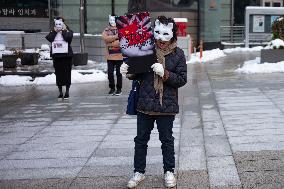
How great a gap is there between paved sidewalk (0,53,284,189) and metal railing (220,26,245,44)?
1629 cm

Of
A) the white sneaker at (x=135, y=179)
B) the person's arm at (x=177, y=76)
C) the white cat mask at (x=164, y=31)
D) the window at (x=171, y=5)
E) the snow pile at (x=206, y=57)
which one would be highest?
the window at (x=171, y=5)

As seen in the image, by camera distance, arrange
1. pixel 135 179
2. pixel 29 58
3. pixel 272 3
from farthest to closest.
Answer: pixel 272 3, pixel 29 58, pixel 135 179

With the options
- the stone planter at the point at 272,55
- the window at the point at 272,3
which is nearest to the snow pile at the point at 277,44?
the stone planter at the point at 272,55

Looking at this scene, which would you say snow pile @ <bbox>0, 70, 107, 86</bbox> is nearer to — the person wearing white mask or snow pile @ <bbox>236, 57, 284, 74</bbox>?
snow pile @ <bbox>236, 57, 284, 74</bbox>

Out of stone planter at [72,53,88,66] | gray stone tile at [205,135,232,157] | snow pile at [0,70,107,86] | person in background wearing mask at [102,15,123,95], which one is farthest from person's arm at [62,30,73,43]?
stone planter at [72,53,88,66]

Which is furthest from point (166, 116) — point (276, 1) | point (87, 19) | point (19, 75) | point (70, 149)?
point (276, 1)

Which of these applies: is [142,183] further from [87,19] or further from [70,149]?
[87,19]

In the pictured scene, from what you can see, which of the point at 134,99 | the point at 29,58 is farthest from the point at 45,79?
the point at 134,99

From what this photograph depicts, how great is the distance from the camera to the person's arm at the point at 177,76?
16.8ft

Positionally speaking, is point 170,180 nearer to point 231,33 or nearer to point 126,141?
point 126,141

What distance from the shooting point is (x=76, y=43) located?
20.4m

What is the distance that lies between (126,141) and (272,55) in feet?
33.0

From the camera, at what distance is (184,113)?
29.9ft

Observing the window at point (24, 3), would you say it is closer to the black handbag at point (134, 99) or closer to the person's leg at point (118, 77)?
the person's leg at point (118, 77)
